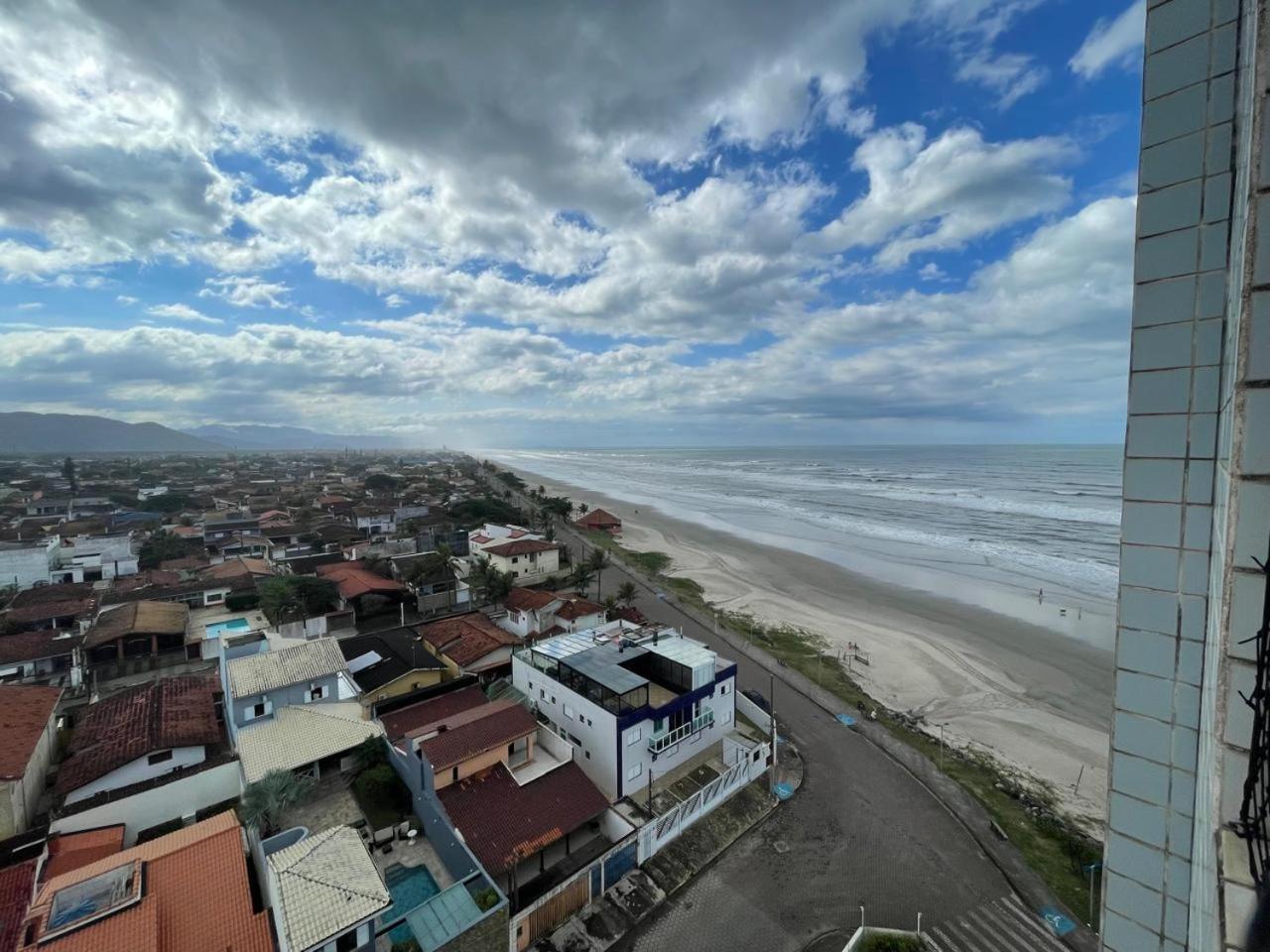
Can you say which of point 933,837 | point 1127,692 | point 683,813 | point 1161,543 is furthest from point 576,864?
point 1161,543

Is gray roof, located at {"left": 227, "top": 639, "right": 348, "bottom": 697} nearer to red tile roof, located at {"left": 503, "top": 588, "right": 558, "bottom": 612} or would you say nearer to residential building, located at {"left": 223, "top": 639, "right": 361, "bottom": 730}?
residential building, located at {"left": 223, "top": 639, "right": 361, "bottom": 730}

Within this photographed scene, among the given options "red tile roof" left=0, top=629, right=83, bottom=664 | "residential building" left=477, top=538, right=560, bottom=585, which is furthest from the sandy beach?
"red tile roof" left=0, top=629, right=83, bottom=664

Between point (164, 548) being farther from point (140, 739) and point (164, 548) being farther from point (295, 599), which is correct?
point (140, 739)

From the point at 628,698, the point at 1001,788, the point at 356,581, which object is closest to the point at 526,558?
the point at 356,581

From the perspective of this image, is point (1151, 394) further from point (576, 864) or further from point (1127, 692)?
point (576, 864)

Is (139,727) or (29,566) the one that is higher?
(29,566)

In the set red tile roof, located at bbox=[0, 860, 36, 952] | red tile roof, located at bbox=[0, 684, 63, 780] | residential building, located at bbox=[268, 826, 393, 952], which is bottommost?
red tile roof, located at bbox=[0, 860, 36, 952]
